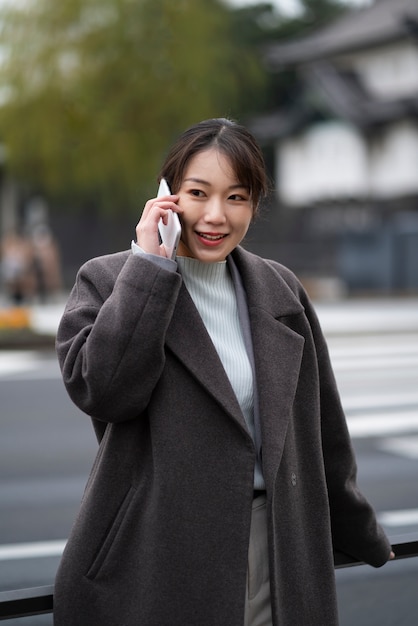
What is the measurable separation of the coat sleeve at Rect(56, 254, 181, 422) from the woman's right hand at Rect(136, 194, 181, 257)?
5 cm

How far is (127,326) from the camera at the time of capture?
207 centimetres

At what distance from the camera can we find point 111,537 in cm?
213

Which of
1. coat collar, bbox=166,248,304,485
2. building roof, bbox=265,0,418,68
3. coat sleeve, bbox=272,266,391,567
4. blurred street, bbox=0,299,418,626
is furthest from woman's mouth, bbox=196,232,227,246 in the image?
building roof, bbox=265,0,418,68

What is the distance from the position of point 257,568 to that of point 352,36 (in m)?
38.8

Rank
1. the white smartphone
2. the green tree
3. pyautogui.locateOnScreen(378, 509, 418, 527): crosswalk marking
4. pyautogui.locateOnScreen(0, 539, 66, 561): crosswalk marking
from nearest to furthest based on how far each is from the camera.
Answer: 1. the white smartphone
2. pyautogui.locateOnScreen(0, 539, 66, 561): crosswalk marking
3. pyautogui.locateOnScreen(378, 509, 418, 527): crosswalk marking
4. the green tree

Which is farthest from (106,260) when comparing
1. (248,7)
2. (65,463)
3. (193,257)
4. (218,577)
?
(248,7)

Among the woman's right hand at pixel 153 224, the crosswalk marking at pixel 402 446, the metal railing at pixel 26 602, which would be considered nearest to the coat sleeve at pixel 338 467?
the woman's right hand at pixel 153 224

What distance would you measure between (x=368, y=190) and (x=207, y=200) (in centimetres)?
3806

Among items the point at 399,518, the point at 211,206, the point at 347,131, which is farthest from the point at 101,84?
the point at 211,206

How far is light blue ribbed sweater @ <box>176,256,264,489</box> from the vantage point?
7.31 ft

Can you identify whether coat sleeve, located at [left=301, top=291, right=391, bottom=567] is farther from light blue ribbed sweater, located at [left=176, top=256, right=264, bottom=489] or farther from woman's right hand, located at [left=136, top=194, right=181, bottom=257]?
woman's right hand, located at [left=136, top=194, right=181, bottom=257]

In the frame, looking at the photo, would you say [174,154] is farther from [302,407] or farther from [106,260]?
[302,407]

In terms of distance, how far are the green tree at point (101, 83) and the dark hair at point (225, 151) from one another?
29090 mm

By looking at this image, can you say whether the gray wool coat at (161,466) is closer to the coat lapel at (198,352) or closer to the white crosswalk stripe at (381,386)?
the coat lapel at (198,352)
